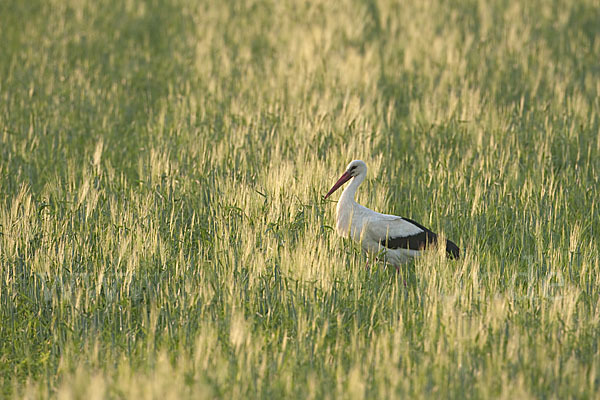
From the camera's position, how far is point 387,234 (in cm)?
487

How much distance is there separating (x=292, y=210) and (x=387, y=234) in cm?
82

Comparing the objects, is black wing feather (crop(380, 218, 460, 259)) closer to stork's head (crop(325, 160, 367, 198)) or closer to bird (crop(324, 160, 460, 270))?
bird (crop(324, 160, 460, 270))

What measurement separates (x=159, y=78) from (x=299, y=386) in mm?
6970

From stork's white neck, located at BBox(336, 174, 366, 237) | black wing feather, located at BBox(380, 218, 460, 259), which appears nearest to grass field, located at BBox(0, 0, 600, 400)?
stork's white neck, located at BBox(336, 174, 366, 237)

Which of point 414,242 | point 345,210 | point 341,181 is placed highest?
point 341,181

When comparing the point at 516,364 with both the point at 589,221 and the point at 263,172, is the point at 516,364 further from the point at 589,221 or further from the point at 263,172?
the point at 263,172

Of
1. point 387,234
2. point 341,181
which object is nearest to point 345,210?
point 341,181

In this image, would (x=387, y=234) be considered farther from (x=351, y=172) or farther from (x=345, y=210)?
(x=351, y=172)

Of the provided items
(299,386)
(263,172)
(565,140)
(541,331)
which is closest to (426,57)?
(565,140)

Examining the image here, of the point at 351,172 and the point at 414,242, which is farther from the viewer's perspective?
the point at 351,172

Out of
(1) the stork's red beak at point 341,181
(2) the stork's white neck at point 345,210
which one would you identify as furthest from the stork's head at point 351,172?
(2) the stork's white neck at point 345,210

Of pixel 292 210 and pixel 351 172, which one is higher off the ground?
pixel 351 172

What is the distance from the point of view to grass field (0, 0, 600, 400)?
144 inches

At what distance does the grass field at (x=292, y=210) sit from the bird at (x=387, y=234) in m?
0.15
